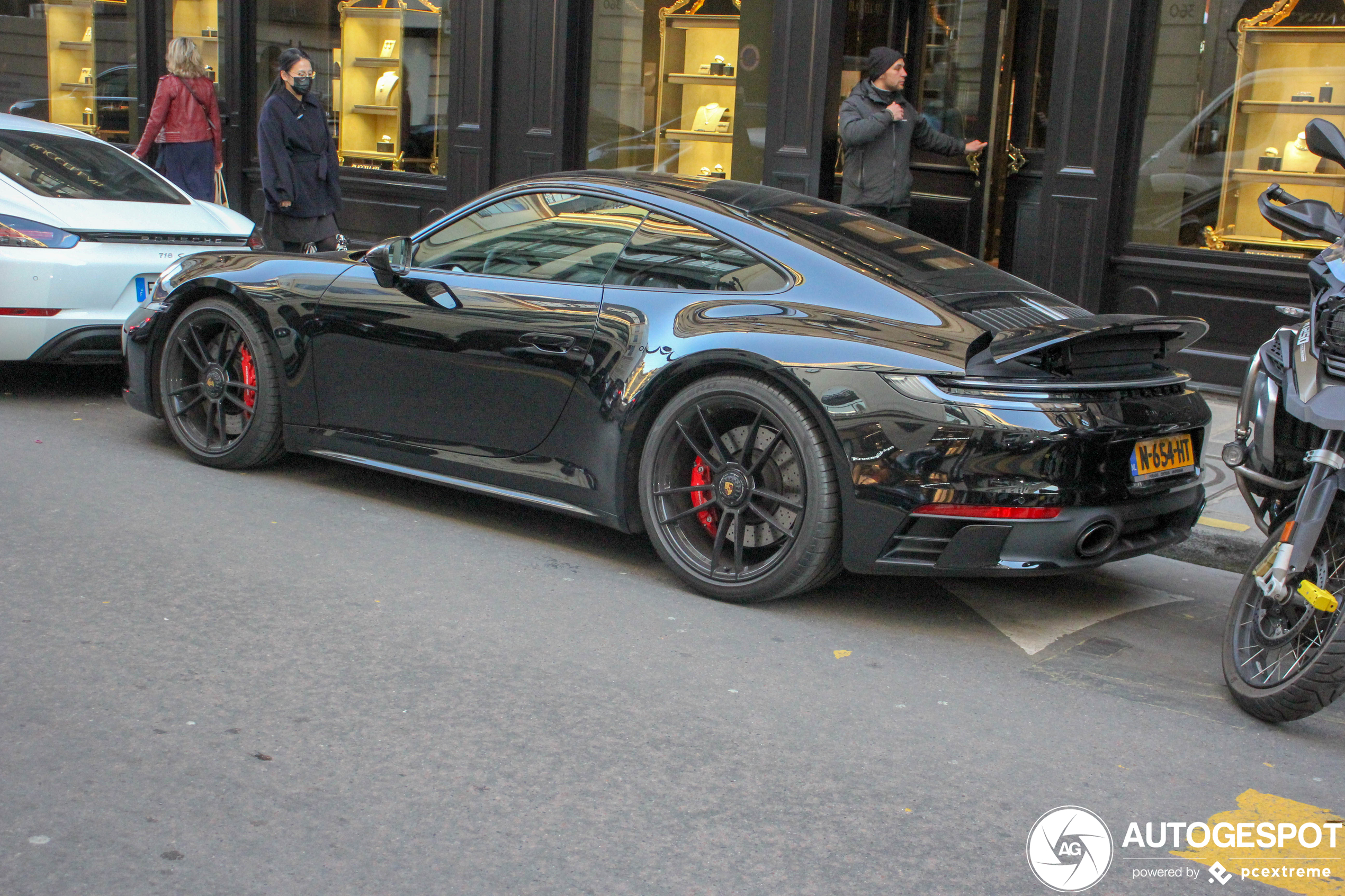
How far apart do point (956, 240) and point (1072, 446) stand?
625cm

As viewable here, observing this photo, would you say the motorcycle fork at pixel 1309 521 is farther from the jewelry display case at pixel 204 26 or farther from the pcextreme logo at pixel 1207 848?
the jewelry display case at pixel 204 26

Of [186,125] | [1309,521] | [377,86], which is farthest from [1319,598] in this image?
[377,86]

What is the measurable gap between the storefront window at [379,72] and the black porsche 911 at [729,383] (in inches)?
265

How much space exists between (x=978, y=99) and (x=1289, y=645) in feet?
23.4

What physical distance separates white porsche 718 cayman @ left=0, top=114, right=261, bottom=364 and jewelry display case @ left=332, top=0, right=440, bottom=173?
481cm

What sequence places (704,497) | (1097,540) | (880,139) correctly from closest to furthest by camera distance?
(1097,540), (704,497), (880,139)

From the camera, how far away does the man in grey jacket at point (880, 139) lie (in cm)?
825

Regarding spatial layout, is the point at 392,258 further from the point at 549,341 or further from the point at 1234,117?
the point at 1234,117

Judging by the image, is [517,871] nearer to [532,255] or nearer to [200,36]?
[532,255]

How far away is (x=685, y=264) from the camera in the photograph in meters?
4.91

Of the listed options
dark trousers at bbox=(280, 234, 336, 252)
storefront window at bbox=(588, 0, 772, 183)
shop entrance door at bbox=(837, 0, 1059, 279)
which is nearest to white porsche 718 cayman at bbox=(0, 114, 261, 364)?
dark trousers at bbox=(280, 234, 336, 252)

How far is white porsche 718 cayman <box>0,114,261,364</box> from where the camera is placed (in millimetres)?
7008

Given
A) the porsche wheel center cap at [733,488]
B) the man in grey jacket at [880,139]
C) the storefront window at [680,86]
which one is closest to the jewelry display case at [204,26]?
the storefront window at [680,86]

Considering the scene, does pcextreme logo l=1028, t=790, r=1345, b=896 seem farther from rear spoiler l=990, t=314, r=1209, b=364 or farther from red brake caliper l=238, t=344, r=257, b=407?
red brake caliper l=238, t=344, r=257, b=407
